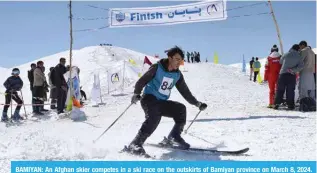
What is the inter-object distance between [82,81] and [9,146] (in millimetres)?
24372

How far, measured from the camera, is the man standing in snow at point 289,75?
10602mm

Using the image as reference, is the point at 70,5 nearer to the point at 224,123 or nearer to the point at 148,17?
the point at 148,17

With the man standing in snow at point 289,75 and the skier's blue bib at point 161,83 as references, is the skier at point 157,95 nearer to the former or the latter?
the skier's blue bib at point 161,83

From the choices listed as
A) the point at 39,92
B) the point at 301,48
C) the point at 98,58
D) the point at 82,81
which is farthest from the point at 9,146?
the point at 98,58

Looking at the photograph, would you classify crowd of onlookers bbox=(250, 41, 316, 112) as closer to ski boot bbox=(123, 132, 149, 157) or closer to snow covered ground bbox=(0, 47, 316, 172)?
snow covered ground bbox=(0, 47, 316, 172)

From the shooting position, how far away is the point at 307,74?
1074cm

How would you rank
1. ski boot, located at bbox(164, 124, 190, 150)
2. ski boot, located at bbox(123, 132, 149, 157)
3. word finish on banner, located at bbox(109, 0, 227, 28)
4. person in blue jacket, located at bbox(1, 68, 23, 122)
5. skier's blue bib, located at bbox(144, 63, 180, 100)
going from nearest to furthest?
ski boot, located at bbox(123, 132, 149, 157) < skier's blue bib, located at bbox(144, 63, 180, 100) < ski boot, located at bbox(164, 124, 190, 150) < person in blue jacket, located at bbox(1, 68, 23, 122) < word finish on banner, located at bbox(109, 0, 227, 28)

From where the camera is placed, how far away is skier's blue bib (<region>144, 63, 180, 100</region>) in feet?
18.2

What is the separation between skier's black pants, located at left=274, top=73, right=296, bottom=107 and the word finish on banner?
11.6 ft

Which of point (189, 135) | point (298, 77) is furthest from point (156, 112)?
point (298, 77)

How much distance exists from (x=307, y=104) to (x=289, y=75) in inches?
35.4

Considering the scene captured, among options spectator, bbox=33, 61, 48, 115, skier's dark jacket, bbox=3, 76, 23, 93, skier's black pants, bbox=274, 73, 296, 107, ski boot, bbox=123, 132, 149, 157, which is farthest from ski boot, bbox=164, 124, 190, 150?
spectator, bbox=33, 61, 48, 115

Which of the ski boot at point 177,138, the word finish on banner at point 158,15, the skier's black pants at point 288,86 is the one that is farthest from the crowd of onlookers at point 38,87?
the ski boot at point 177,138

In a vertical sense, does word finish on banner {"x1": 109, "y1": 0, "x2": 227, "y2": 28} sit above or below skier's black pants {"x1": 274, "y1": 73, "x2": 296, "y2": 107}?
above
